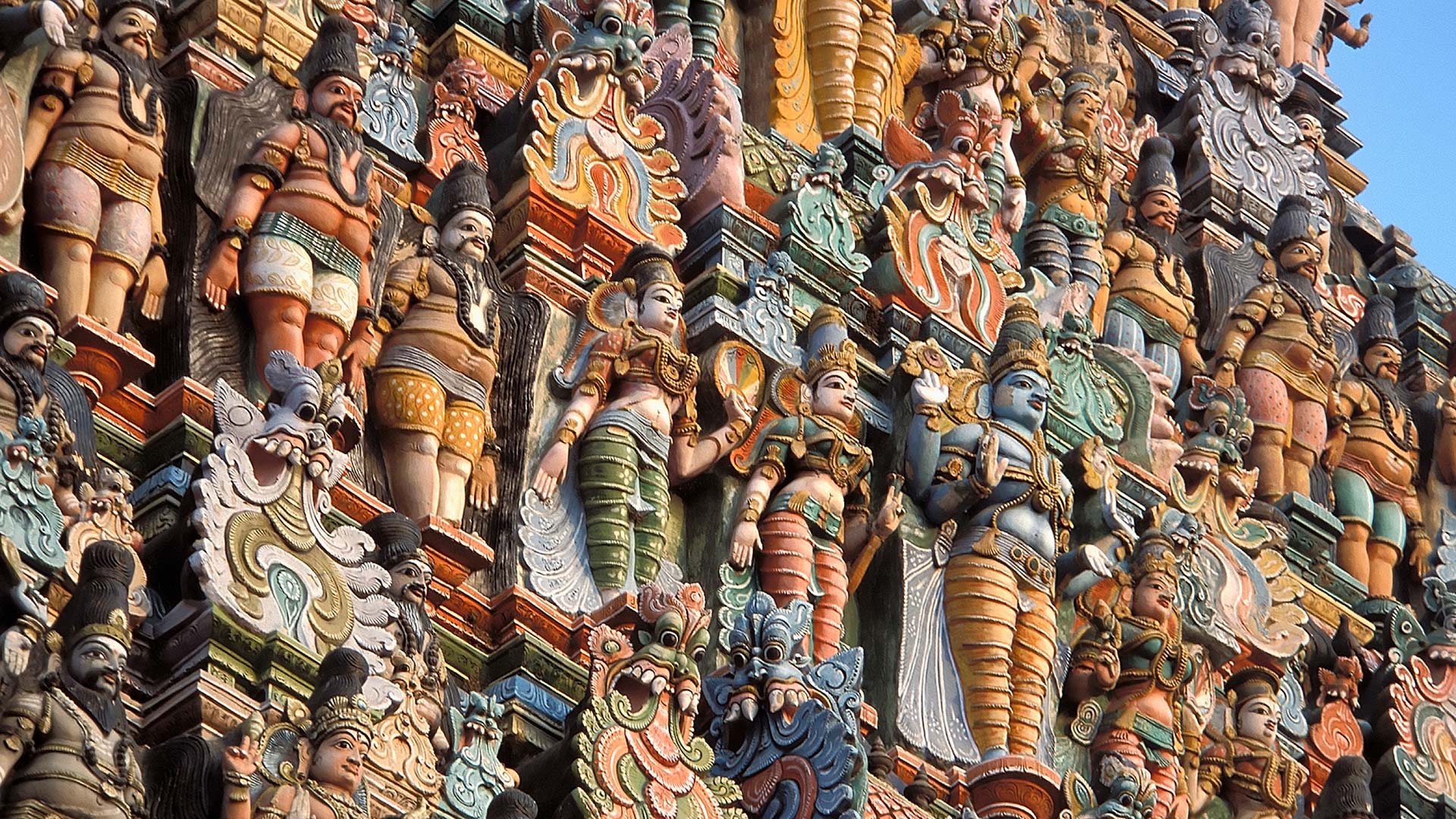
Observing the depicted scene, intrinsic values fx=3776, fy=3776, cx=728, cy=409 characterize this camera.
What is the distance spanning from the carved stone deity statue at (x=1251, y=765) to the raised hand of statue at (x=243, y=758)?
713cm

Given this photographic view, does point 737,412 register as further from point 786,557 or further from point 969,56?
→ point 969,56

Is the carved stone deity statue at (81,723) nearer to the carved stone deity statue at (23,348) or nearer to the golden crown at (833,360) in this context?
the carved stone deity statue at (23,348)

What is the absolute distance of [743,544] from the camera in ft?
60.0

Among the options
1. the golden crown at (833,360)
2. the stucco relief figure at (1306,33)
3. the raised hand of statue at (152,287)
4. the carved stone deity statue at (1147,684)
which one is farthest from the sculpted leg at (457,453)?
the stucco relief figure at (1306,33)

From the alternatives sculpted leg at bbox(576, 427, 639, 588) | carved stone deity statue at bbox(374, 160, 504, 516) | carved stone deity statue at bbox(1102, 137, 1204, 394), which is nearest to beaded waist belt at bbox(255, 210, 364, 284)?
carved stone deity statue at bbox(374, 160, 504, 516)

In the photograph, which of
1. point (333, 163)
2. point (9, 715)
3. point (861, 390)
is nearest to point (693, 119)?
point (861, 390)

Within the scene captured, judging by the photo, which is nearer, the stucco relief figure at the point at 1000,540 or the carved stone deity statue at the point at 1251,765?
the stucco relief figure at the point at 1000,540

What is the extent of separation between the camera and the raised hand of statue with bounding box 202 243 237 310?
16781 mm

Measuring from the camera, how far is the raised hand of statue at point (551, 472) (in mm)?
17688

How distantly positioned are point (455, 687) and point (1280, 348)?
815 centimetres

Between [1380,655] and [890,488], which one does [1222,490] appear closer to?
[1380,655]

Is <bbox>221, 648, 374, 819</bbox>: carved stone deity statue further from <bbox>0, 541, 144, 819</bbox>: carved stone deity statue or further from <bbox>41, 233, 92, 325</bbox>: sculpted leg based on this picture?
<bbox>41, 233, 92, 325</bbox>: sculpted leg

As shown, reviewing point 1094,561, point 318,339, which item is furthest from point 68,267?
point 1094,561

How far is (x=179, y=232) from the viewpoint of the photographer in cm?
1709
